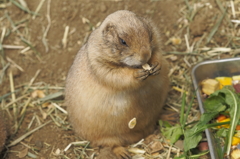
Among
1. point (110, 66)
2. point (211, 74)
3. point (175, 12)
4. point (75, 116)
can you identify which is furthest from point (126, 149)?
point (175, 12)

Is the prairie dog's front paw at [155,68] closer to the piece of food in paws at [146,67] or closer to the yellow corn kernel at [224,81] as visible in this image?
the piece of food in paws at [146,67]

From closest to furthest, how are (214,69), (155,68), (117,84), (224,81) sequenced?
(155,68)
(117,84)
(224,81)
(214,69)

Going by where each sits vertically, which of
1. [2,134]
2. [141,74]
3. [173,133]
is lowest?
[173,133]

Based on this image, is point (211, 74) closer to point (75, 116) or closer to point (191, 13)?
point (191, 13)

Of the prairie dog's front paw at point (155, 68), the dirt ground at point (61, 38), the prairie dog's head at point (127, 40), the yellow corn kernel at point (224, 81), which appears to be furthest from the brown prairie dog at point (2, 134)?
the yellow corn kernel at point (224, 81)

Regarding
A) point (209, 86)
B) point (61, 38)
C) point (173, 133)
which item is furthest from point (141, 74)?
point (61, 38)

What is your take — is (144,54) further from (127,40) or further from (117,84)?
(117,84)

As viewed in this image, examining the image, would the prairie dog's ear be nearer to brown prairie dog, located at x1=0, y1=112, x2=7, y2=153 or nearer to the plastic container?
the plastic container
